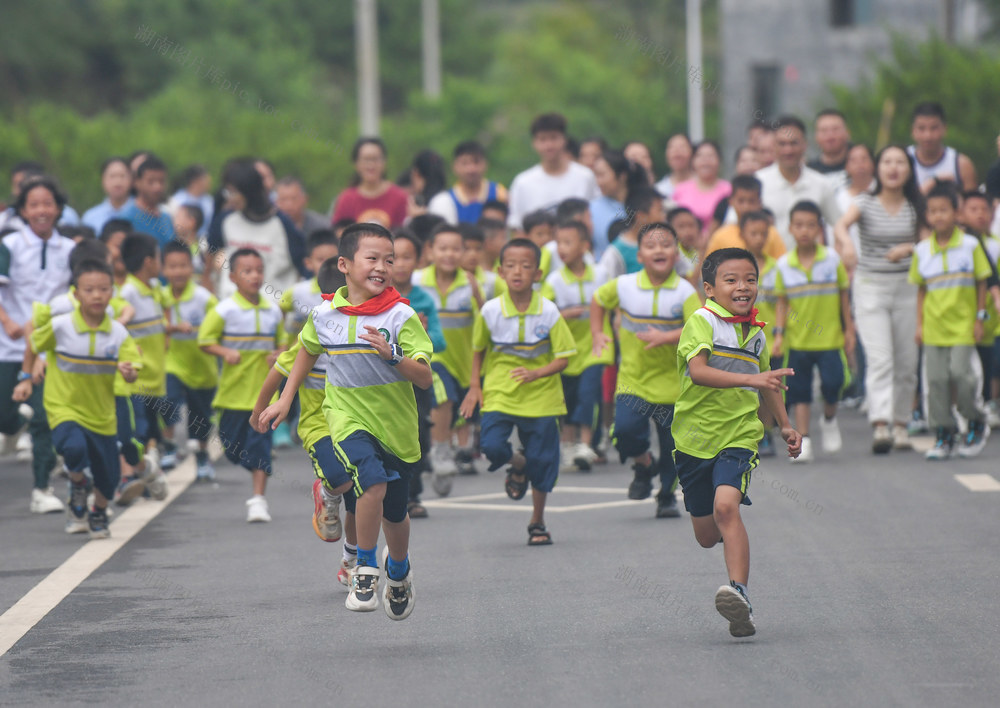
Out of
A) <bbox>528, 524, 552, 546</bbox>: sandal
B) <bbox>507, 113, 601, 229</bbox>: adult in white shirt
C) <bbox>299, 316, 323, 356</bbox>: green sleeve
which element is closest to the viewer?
<bbox>299, 316, 323, 356</bbox>: green sleeve

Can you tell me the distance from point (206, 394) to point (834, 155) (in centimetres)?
597

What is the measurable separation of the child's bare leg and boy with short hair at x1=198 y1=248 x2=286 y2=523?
4.44 meters

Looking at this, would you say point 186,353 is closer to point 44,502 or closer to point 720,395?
point 44,502

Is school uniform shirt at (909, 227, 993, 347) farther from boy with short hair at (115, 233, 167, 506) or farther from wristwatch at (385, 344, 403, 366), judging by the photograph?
wristwatch at (385, 344, 403, 366)

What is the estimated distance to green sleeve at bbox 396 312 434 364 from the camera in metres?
7.43

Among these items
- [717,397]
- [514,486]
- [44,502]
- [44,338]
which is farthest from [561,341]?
[44,502]

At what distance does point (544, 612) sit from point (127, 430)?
4469 mm

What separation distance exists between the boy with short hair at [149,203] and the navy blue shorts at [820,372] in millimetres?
5377

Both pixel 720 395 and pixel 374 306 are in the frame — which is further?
pixel 720 395

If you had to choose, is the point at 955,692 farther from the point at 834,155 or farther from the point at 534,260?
the point at 834,155

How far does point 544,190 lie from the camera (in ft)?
50.3

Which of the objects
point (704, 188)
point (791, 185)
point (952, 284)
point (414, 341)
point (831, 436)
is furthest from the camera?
point (704, 188)

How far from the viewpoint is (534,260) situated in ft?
34.2

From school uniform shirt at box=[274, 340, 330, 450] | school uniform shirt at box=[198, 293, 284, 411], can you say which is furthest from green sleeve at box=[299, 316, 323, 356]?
school uniform shirt at box=[198, 293, 284, 411]
